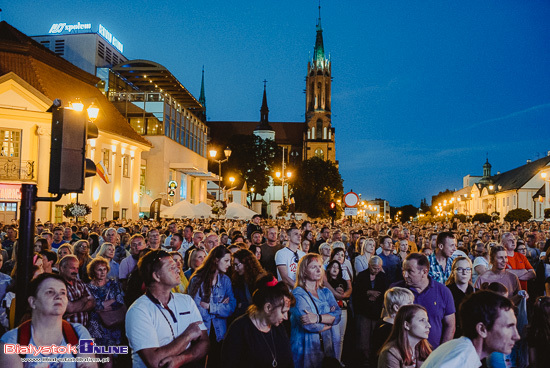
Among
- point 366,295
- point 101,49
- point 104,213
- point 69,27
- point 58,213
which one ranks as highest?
point 69,27

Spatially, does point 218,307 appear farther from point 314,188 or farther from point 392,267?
point 314,188

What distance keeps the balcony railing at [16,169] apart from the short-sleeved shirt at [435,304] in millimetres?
26863

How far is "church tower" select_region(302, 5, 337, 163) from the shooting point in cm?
12025

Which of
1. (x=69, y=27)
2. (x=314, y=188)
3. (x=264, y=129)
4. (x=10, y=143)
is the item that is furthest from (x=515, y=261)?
(x=264, y=129)

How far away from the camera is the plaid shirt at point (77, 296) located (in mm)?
5457

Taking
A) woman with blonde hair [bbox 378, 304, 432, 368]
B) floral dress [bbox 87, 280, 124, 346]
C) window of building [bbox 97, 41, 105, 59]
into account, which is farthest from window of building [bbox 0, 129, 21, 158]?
woman with blonde hair [bbox 378, 304, 432, 368]

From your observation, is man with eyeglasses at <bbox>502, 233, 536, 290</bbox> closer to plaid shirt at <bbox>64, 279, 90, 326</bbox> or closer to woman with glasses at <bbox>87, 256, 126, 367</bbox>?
woman with glasses at <bbox>87, 256, 126, 367</bbox>

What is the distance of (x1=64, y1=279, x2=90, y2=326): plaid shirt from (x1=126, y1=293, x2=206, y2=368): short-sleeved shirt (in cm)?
182

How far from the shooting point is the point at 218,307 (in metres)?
6.02

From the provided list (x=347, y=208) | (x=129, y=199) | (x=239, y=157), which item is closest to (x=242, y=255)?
(x=347, y=208)

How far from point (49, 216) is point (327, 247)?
23.4 metres

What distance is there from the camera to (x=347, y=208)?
15.7 metres

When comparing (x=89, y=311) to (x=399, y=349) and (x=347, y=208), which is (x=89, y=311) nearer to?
(x=399, y=349)

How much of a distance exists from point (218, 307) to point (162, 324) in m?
2.14
